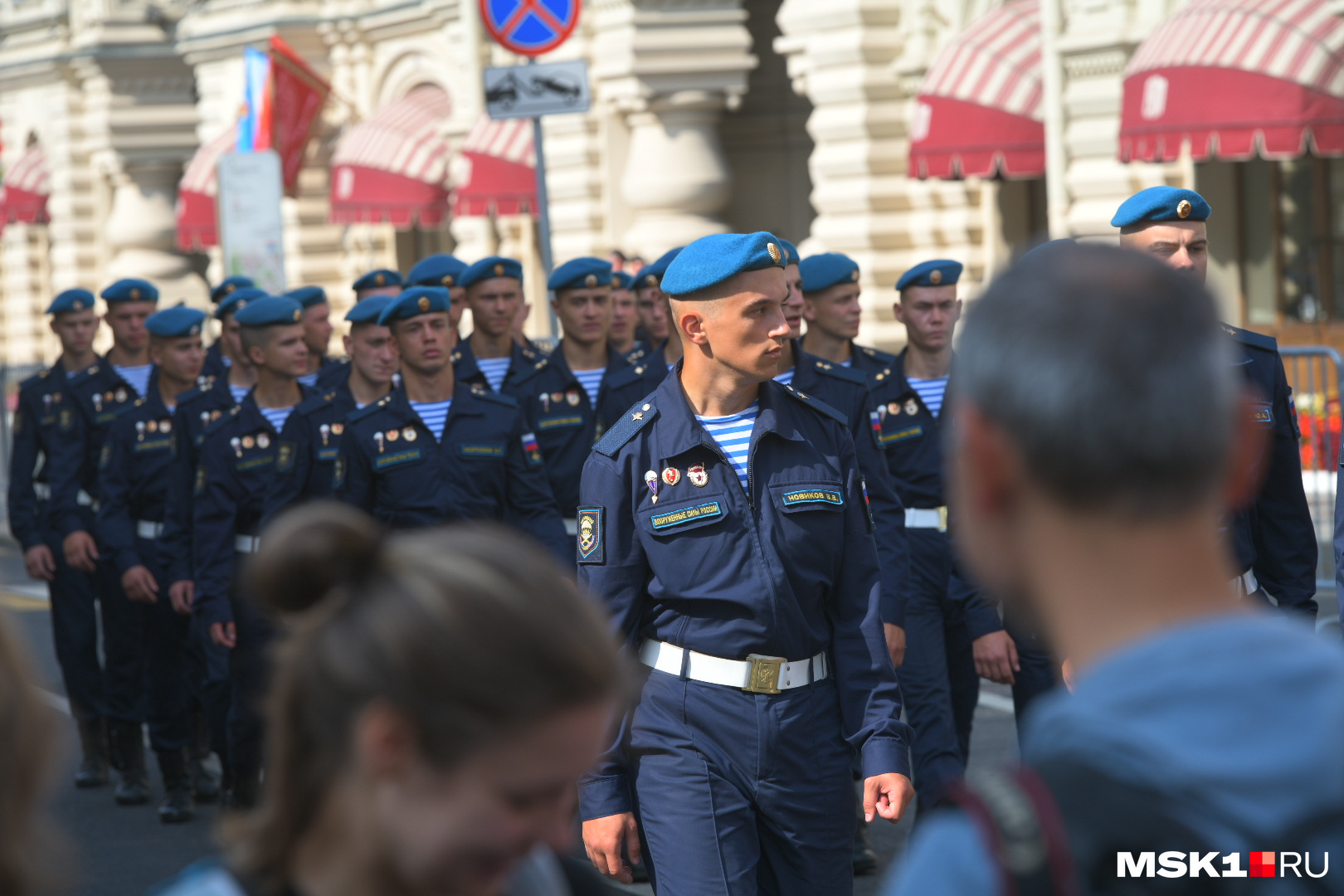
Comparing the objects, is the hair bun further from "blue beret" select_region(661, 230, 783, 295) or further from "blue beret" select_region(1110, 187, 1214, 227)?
"blue beret" select_region(1110, 187, 1214, 227)

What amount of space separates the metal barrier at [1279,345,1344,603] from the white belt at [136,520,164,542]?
6435mm

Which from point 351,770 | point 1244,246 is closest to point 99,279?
point 1244,246

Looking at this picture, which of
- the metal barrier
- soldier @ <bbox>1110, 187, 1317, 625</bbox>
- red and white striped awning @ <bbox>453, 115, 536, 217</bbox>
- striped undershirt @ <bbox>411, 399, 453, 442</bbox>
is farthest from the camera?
red and white striped awning @ <bbox>453, 115, 536, 217</bbox>

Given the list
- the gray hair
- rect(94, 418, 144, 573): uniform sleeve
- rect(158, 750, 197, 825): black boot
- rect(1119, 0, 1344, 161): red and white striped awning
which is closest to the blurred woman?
Result: the gray hair

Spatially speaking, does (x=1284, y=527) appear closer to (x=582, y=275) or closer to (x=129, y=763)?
(x=582, y=275)

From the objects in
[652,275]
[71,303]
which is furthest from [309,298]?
[652,275]

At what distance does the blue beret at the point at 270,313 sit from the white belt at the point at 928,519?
117 inches

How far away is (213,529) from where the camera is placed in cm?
768

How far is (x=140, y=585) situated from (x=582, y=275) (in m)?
2.61

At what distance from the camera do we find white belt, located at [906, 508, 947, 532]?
7016 millimetres

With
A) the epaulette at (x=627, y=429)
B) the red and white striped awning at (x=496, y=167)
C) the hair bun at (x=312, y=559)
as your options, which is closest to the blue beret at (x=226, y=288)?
the epaulette at (x=627, y=429)

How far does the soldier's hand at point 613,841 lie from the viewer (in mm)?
4258

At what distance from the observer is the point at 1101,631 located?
1.56 meters

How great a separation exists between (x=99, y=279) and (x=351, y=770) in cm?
3400
